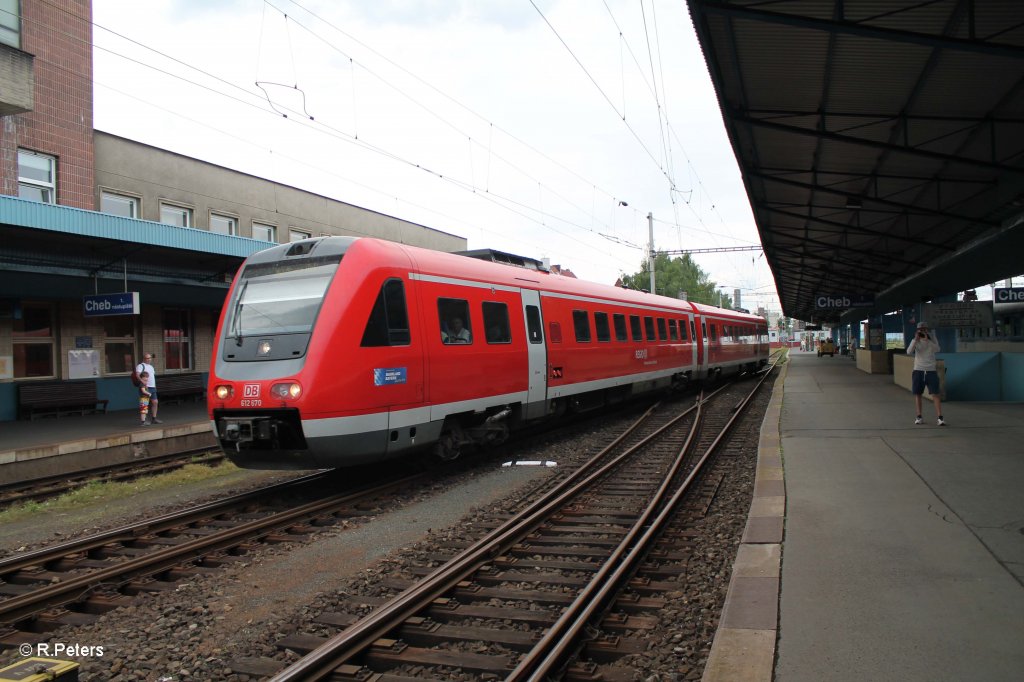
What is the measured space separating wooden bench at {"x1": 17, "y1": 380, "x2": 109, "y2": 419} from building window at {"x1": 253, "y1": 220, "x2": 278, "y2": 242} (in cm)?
881

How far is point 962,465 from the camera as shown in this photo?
776cm

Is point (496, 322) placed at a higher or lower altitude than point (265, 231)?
lower

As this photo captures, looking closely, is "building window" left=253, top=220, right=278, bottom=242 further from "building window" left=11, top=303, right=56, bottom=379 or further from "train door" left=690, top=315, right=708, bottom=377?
"train door" left=690, top=315, right=708, bottom=377

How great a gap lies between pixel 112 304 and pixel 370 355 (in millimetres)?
9665

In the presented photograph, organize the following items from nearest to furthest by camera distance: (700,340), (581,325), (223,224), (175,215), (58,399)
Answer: (581,325), (58,399), (175,215), (700,340), (223,224)

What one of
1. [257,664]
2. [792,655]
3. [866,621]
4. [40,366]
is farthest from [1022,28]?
[40,366]

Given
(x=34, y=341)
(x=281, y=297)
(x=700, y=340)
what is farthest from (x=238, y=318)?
(x=700, y=340)

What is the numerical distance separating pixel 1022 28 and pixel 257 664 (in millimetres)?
8961

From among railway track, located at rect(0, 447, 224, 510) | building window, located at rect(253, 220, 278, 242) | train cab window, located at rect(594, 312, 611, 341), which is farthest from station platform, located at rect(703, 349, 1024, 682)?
building window, located at rect(253, 220, 278, 242)

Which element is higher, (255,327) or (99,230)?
(99,230)

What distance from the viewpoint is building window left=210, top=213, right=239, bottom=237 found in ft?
72.7

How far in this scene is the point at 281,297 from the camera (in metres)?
7.66

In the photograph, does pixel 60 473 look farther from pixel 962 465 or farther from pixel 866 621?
pixel 962 465

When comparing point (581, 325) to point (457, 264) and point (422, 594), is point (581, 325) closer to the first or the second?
point (457, 264)
